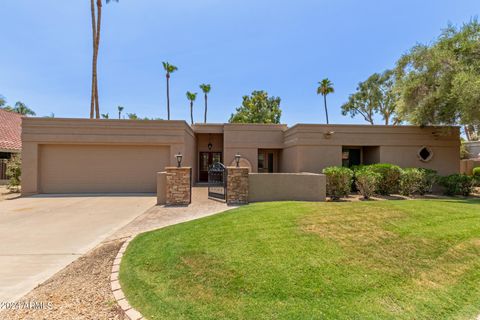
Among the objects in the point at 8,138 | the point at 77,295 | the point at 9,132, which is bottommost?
the point at 77,295

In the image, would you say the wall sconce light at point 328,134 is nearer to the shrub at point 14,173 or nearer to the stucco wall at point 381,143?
the stucco wall at point 381,143

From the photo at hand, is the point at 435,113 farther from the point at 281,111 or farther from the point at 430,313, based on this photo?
the point at 281,111

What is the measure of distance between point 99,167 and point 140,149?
244cm

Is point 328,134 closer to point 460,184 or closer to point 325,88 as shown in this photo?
point 460,184

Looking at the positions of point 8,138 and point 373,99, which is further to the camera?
point 373,99

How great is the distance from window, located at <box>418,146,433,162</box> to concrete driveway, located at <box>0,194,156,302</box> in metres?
14.6

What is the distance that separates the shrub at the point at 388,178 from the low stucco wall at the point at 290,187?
347 centimetres

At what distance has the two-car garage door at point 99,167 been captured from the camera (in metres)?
12.2

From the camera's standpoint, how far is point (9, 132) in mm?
18469

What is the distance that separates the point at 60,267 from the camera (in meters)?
4.04

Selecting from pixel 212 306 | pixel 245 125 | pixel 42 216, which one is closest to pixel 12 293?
pixel 212 306

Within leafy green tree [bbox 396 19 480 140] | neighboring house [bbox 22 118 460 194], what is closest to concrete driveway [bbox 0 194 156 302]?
neighboring house [bbox 22 118 460 194]

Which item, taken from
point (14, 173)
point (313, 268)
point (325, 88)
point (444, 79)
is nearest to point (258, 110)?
point (325, 88)

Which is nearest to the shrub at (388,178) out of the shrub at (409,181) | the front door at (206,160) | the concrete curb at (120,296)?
the shrub at (409,181)
